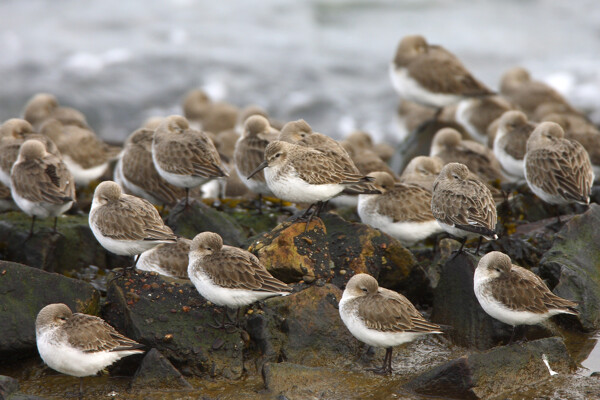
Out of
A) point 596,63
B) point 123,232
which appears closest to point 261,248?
point 123,232

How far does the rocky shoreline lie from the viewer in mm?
6840

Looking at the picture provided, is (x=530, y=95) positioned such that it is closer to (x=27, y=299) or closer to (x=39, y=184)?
(x=39, y=184)

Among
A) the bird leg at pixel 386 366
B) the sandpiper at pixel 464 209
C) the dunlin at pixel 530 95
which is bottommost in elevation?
the dunlin at pixel 530 95

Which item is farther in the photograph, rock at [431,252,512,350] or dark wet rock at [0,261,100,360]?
rock at [431,252,512,350]

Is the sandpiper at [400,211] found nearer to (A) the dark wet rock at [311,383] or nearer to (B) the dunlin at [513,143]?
(B) the dunlin at [513,143]

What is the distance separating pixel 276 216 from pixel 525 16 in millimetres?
22005

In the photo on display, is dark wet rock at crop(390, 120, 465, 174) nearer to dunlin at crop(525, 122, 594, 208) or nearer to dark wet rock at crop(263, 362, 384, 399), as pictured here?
dunlin at crop(525, 122, 594, 208)

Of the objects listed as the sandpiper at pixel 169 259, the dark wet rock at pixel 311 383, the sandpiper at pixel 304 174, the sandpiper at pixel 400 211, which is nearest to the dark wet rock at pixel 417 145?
the sandpiper at pixel 400 211

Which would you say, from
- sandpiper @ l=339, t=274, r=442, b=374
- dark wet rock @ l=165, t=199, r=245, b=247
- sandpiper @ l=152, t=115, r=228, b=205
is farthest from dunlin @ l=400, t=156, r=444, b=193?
sandpiper @ l=339, t=274, r=442, b=374

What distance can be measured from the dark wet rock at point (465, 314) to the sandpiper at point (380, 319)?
2.24 feet

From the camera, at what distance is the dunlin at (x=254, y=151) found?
1009 centimetres

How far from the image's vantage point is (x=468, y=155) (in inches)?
483

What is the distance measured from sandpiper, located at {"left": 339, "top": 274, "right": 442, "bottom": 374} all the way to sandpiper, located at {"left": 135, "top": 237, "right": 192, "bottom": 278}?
2.11 meters

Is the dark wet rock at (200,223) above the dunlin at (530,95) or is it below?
above
